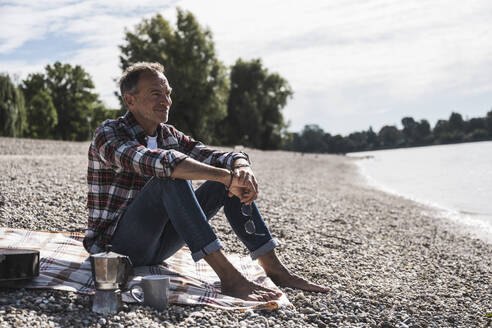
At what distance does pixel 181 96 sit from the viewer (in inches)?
1318

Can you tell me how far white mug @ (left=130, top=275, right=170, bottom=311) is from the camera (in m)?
3.21

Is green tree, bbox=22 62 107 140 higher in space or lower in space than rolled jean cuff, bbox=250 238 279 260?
higher

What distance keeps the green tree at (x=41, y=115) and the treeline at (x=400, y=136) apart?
73.5 metres

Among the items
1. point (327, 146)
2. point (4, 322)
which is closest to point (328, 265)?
point (4, 322)

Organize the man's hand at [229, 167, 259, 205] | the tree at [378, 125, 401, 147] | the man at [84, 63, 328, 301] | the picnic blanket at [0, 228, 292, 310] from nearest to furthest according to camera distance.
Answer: the man at [84, 63, 328, 301], the picnic blanket at [0, 228, 292, 310], the man's hand at [229, 167, 259, 205], the tree at [378, 125, 401, 147]

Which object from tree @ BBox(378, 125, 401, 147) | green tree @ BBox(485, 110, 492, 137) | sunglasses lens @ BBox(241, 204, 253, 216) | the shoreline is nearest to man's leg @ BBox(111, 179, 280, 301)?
sunglasses lens @ BBox(241, 204, 253, 216)

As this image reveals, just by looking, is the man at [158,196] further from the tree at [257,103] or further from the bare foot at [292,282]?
the tree at [257,103]

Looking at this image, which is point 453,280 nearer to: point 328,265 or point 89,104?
point 328,265

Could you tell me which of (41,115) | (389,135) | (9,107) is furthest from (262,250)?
(389,135)

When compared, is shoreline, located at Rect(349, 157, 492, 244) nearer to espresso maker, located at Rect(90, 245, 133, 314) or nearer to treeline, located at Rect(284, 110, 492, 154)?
espresso maker, located at Rect(90, 245, 133, 314)

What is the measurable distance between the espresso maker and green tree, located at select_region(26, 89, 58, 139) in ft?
143

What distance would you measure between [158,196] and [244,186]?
649 millimetres

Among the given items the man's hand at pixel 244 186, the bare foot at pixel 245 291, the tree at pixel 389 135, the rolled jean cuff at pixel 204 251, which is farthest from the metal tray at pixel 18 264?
the tree at pixel 389 135

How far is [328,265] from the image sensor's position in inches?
207
